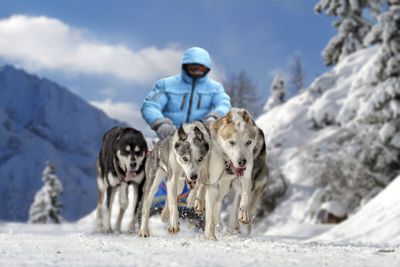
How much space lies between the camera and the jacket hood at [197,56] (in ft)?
15.1


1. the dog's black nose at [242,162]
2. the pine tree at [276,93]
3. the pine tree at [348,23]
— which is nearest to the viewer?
the dog's black nose at [242,162]

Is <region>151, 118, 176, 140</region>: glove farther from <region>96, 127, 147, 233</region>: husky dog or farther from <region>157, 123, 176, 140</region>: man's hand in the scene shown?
<region>96, 127, 147, 233</region>: husky dog

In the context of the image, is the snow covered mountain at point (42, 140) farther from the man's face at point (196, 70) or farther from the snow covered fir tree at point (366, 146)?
the man's face at point (196, 70)

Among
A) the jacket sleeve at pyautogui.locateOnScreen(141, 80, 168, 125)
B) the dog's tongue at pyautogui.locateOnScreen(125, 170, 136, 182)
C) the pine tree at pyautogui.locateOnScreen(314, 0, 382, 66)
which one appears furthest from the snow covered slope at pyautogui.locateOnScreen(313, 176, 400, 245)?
the pine tree at pyautogui.locateOnScreen(314, 0, 382, 66)

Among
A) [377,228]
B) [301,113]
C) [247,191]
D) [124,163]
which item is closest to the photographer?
[247,191]

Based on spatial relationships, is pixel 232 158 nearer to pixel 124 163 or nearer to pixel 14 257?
pixel 14 257

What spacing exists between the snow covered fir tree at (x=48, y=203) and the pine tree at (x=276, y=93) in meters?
22.6

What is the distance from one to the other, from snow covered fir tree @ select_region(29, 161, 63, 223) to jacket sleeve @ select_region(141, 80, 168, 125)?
18.4m

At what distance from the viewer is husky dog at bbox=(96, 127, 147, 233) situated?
4875mm

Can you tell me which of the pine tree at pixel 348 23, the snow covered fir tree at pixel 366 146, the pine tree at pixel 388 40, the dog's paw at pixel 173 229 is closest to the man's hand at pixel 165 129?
the dog's paw at pixel 173 229

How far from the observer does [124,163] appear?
16.4 ft

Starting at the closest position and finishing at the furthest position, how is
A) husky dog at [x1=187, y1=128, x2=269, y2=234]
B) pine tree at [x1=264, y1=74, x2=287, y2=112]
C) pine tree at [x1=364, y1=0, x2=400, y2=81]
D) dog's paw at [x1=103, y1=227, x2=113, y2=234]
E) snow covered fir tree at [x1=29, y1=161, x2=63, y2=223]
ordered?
husky dog at [x1=187, y1=128, x2=269, y2=234]
dog's paw at [x1=103, y1=227, x2=113, y2=234]
pine tree at [x1=364, y1=0, x2=400, y2=81]
snow covered fir tree at [x1=29, y1=161, x2=63, y2=223]
pine tree at [x1=264, y1=74, x2=287, y2=112]

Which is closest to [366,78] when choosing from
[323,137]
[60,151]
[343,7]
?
[323,137]

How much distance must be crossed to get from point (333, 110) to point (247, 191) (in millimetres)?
25632
